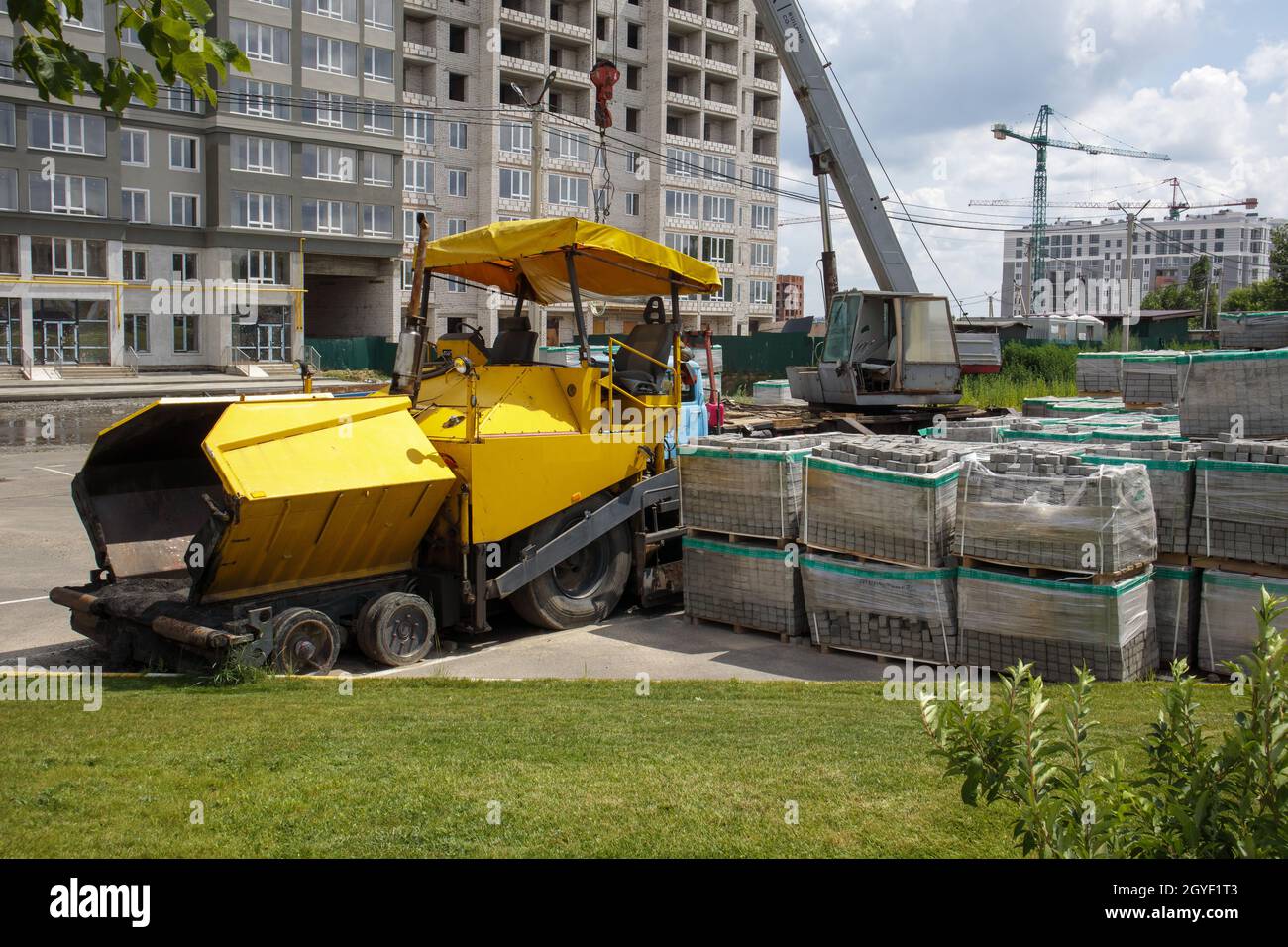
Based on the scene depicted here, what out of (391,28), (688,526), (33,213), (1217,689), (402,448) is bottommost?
(1217,689)

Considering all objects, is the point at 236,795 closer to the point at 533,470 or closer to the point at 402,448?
the point at 402,448

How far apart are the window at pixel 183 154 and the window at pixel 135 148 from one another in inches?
50.1

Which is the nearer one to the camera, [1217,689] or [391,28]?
[1217,689]

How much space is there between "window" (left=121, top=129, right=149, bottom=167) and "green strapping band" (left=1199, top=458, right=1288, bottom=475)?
181 feet

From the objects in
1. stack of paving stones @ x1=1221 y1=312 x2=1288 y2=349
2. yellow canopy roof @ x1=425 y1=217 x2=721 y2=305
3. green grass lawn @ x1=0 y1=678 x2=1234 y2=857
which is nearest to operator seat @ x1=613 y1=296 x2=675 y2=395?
yellow canopy roof @ x1=425 y1=217 x2=721 y2=305

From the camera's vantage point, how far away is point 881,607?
33.2 feet

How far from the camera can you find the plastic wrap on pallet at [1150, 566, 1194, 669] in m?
9.77

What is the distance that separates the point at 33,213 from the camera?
2032 inches

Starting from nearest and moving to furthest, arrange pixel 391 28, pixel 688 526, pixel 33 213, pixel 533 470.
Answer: pixel 533 470
pixel 688 526
pixel 33 213
pixel 391 28

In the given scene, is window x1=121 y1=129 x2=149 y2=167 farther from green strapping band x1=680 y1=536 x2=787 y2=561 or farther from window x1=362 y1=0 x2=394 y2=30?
green strapping band x1=680 y1=536 x2=787 y2=561

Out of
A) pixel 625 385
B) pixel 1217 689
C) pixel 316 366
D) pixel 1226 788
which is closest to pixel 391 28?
pixel 316 366

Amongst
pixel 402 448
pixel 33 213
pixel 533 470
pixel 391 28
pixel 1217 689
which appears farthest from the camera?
pixel 391 28
